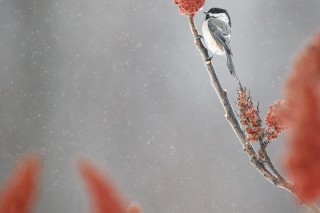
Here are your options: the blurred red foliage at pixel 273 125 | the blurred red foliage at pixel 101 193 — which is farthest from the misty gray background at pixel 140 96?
the blurred red foliage at pixel 101 193

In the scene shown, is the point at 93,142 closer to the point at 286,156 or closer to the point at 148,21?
the point at 148,21

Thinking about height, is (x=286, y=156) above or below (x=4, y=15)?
below

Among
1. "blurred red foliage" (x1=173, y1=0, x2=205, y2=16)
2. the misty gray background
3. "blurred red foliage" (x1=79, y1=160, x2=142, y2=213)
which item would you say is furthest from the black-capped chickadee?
the misty gray background

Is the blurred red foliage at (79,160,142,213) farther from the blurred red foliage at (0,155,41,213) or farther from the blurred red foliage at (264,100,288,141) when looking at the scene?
the blurred red foliage at (264,100,288,141)

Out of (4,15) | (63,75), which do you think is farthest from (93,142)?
(4,15)

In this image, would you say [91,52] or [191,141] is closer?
[191,141]

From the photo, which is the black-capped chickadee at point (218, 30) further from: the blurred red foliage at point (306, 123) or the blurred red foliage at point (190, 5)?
the blurred red foliage at point (306, 123)
